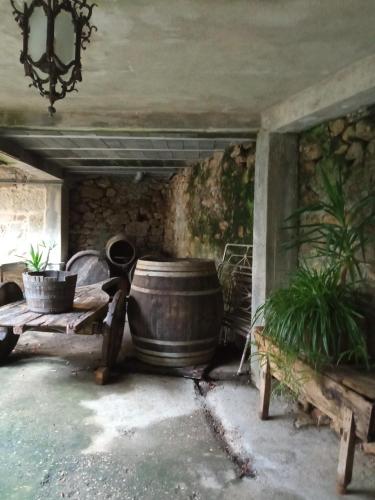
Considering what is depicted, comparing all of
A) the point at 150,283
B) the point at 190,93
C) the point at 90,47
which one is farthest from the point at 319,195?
the point at 90,47

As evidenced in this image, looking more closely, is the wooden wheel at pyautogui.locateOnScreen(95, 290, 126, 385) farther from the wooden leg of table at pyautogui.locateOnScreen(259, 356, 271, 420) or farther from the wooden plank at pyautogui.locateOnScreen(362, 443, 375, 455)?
the wooden plank at pyautogui.locateOnScreen(362, 443, 375, 455)

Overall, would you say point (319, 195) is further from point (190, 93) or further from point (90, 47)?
point (90, 47)

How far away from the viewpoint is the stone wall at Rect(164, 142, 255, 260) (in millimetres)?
3303

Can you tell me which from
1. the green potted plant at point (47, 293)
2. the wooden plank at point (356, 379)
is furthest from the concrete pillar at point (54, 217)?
the wooden plank at point (356, 379)

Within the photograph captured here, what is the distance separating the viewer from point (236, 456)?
1959 mm

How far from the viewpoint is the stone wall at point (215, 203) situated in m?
3.30

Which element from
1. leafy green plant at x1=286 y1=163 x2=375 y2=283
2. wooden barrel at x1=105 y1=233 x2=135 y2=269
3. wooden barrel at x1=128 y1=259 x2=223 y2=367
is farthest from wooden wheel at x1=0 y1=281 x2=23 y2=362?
leafy green plant at x1=286 y1=163 x2=375 y2=283

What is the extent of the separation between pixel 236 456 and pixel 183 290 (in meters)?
1.28

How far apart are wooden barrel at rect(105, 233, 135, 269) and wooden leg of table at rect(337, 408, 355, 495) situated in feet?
13.0

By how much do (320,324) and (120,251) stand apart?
166 inches

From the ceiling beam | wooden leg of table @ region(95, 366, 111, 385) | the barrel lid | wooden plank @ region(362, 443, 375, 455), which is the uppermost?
the ceiling beam

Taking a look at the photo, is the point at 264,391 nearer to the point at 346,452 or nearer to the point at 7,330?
the point at 346,452

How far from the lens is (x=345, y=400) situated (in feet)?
5.35

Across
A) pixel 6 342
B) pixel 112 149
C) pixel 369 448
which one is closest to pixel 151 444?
pixel 369 448
